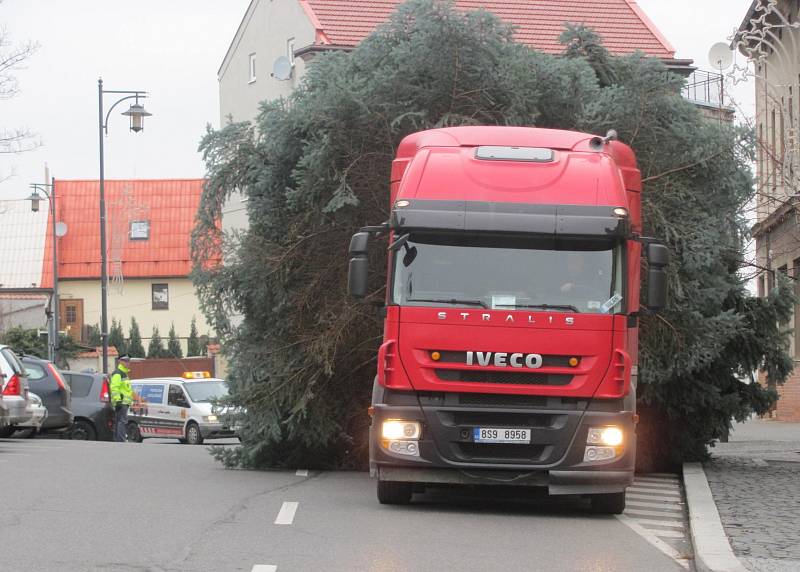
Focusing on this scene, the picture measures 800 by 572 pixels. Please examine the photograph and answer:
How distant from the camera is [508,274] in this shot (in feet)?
41.3

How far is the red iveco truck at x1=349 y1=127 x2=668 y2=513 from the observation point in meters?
12.4

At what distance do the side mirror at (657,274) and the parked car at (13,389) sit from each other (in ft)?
40.5

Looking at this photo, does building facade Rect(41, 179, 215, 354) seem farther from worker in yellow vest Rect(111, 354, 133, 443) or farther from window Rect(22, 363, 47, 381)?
window Rect(22, 363, 47, 381)

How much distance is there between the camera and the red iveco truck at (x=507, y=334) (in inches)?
489

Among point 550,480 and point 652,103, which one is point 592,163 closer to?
point 550,480

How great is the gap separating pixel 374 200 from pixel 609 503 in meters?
5.54

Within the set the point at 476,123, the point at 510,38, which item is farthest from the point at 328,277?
the point at 510,38

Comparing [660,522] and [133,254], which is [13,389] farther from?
[133,254]

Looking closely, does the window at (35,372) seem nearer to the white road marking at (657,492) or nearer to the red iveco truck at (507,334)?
the white road marking at (657,492)

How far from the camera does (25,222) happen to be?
8769 cm

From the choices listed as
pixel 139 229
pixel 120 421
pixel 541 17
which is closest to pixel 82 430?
pixel 120 421

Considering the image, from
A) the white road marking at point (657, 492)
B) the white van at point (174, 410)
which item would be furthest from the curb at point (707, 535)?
the white van at point (174, 410)

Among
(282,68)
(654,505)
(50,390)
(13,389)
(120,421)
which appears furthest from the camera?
(282,68)

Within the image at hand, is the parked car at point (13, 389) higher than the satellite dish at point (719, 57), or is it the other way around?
the satellite dish at point (719, 57)
